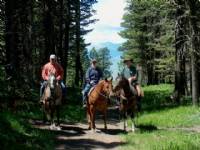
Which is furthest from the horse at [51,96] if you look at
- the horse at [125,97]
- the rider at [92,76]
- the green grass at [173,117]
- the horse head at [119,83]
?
the green grass at [173,117]

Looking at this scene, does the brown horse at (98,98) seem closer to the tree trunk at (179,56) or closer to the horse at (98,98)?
the horse at (98,98)

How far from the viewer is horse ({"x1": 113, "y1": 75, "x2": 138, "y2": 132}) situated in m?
19.4

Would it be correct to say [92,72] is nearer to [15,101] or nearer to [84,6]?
[15,101]

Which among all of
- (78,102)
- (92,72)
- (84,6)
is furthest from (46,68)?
(84,6)

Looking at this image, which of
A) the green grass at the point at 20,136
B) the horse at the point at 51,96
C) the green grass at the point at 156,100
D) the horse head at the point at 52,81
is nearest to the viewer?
the green grass at the point at 20,136

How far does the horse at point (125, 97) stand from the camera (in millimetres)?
19391

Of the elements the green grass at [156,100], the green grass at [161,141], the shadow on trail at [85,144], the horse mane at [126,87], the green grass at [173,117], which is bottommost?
the shadow on trail at [85,144]

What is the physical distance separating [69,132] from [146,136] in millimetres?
Answer: 3555

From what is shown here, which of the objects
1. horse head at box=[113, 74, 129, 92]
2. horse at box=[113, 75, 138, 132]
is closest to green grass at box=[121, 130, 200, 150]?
horse at box=[113, 75, 138, 132]

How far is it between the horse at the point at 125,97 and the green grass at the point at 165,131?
2.56 feet

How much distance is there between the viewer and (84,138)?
1858cm

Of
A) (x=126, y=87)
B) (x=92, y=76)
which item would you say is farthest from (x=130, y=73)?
(x=92, y=76)

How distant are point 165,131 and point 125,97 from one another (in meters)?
2.04

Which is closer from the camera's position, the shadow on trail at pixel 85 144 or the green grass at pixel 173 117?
the shadow on trail at pixel 85 144
